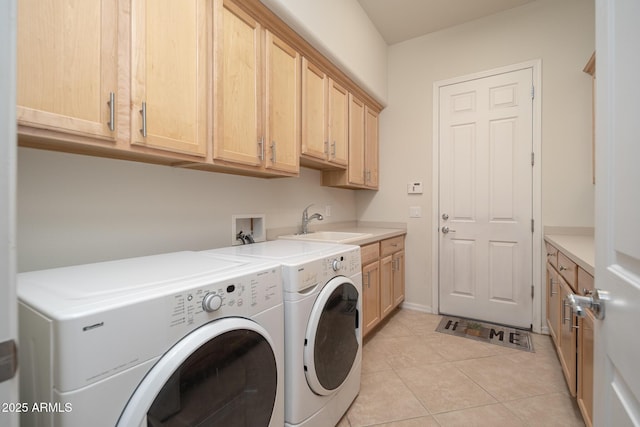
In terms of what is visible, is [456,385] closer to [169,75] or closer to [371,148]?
[371,148]

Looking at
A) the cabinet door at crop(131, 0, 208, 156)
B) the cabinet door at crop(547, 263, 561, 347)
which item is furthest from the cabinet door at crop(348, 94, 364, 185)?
the cabinet door at crop(547, 263, 561, 347)

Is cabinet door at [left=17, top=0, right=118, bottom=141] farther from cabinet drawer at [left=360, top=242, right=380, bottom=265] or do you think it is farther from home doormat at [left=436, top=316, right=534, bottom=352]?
home doormat at [left=436, top=316, right=534, bottom=352]

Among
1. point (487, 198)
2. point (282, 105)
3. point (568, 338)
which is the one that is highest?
point (282, 105)

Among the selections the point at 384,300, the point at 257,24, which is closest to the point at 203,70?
the point at 257,24

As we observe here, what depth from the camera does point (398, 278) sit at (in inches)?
113

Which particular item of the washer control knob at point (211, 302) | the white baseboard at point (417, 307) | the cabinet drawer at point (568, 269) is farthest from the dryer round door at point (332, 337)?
the white baseboard at point (417, 307)

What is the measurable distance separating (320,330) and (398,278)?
71.5 inches

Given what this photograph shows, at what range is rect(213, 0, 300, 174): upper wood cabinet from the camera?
1.37 metres

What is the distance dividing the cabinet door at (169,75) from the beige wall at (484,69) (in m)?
2.29

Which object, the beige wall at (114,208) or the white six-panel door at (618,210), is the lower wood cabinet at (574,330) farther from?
the beige wall at (114,208)

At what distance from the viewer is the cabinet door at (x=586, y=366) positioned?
117 cm

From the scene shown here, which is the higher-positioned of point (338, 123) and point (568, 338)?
point (338, 123)

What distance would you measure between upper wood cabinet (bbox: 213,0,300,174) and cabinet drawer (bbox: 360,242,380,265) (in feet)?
2.59

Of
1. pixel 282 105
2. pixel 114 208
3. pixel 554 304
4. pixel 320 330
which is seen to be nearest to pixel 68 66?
pixel 114 208
